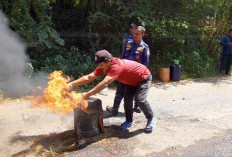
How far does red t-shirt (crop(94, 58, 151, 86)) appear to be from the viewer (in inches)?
173

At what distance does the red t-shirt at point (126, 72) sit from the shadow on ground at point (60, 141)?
3.48ft

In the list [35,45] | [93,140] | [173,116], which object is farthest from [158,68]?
[93,140]

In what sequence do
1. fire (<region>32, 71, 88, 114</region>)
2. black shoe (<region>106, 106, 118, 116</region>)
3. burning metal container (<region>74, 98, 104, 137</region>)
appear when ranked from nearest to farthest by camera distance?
fire (<region>32, 71, 88, 114</region>) → burning metal container (<region>74, 98, 104, 137</region>) → black shoe (<region>106, 106, 118, 116</region>)

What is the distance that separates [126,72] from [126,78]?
14cm

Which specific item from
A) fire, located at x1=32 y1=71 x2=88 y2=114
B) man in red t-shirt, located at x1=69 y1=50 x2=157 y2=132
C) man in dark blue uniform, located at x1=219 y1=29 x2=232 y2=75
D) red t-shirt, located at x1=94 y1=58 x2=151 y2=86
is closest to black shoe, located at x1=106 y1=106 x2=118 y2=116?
man in red t-shirt, located at x1=69 y1=50 x2=157 y2=132

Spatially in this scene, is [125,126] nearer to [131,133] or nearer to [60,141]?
[131,133]

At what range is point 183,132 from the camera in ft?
17.4

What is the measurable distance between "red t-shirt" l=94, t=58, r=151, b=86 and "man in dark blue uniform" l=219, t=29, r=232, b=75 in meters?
6.56

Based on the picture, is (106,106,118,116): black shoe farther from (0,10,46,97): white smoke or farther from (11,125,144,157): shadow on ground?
(0,10,46,97): white smoke

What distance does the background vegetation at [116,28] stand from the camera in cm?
787

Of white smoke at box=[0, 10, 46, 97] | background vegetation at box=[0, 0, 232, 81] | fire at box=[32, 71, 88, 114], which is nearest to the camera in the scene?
fire at box=[32, 71, 88, 114]

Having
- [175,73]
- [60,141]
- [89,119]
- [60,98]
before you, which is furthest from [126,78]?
[175,73]

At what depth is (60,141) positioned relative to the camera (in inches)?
188

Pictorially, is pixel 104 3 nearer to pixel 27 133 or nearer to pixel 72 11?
pixel 72 11
